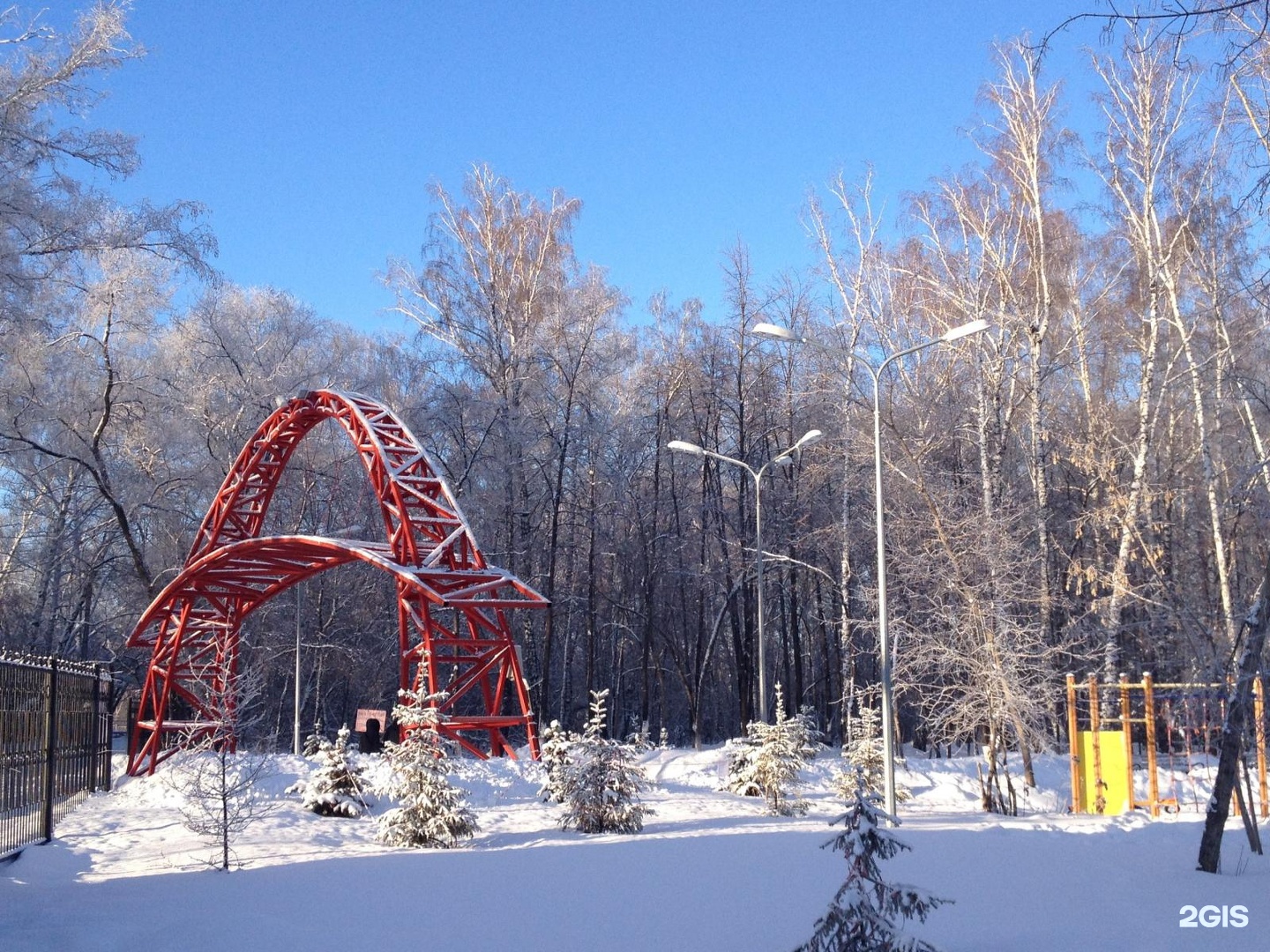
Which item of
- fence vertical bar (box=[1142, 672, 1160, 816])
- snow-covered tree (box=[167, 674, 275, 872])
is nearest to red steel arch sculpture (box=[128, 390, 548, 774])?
snow-covered tree (box=[167, 674, 275, 872])

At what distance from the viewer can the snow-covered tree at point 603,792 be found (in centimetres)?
1348

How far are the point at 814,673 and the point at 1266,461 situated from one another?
32.7 m

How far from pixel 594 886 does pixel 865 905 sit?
466 centimetres

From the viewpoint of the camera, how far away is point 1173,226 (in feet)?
79.2

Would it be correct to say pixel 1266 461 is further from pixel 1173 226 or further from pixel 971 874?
pixel 1173 226

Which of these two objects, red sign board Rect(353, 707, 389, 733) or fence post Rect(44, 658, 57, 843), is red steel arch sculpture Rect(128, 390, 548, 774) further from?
fence post Rect(44, 658, 57, 843)

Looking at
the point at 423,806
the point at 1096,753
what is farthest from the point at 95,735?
the point at 1096,753

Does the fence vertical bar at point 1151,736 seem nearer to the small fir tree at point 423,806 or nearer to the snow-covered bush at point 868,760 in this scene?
the snow-covered bush at point 868,760

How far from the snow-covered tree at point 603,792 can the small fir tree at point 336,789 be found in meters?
2.95

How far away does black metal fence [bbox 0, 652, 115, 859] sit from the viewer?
34.1ft

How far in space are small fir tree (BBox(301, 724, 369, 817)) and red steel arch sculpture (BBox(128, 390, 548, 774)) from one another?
140cm

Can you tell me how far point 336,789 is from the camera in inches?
578

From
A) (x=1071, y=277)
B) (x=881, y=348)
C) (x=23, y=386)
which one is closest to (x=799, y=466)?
(x=881, y=348)

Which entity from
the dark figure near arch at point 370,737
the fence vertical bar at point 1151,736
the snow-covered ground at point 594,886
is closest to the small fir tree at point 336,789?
the snow-covered ground at point 594,886
